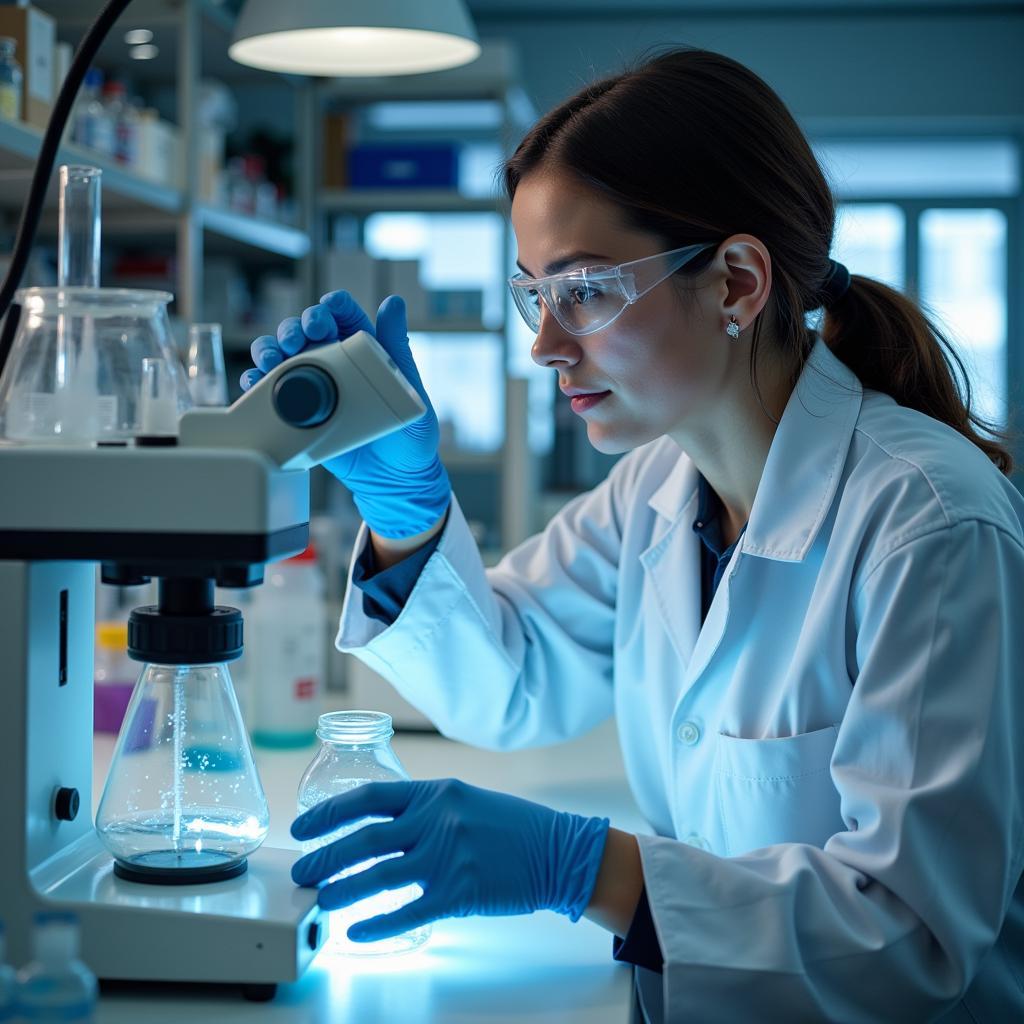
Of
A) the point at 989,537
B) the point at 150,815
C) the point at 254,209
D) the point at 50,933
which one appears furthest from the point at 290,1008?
the point at 254,209

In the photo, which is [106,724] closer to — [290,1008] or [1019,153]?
[290,1008]

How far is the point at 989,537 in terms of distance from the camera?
1021mm

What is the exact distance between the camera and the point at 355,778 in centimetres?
107

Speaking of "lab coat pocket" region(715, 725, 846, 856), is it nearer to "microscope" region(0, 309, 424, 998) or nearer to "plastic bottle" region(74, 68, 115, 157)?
"microscope" region(0, 309, 424, 998)

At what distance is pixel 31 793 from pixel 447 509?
26.1 inches

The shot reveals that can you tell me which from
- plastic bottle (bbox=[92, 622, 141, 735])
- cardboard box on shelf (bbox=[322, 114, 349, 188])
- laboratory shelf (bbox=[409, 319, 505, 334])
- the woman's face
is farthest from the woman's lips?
cardboard box on shelf (bbox=[322, 114, 349, 188])

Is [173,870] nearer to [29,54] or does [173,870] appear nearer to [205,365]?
[205,365]

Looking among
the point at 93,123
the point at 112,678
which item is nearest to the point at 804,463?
the point at 112,678

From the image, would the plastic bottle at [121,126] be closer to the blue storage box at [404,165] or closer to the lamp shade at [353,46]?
the lamp shade at [353,46]

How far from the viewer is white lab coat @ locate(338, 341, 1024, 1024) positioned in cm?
90

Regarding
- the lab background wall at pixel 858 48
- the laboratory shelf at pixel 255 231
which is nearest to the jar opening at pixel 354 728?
the laboratory shelf at pixel 255 231

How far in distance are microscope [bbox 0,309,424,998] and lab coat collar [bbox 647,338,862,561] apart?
464 millimetres

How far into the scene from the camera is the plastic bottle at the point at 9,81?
7.12ft

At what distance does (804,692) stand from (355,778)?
1.36 feet
